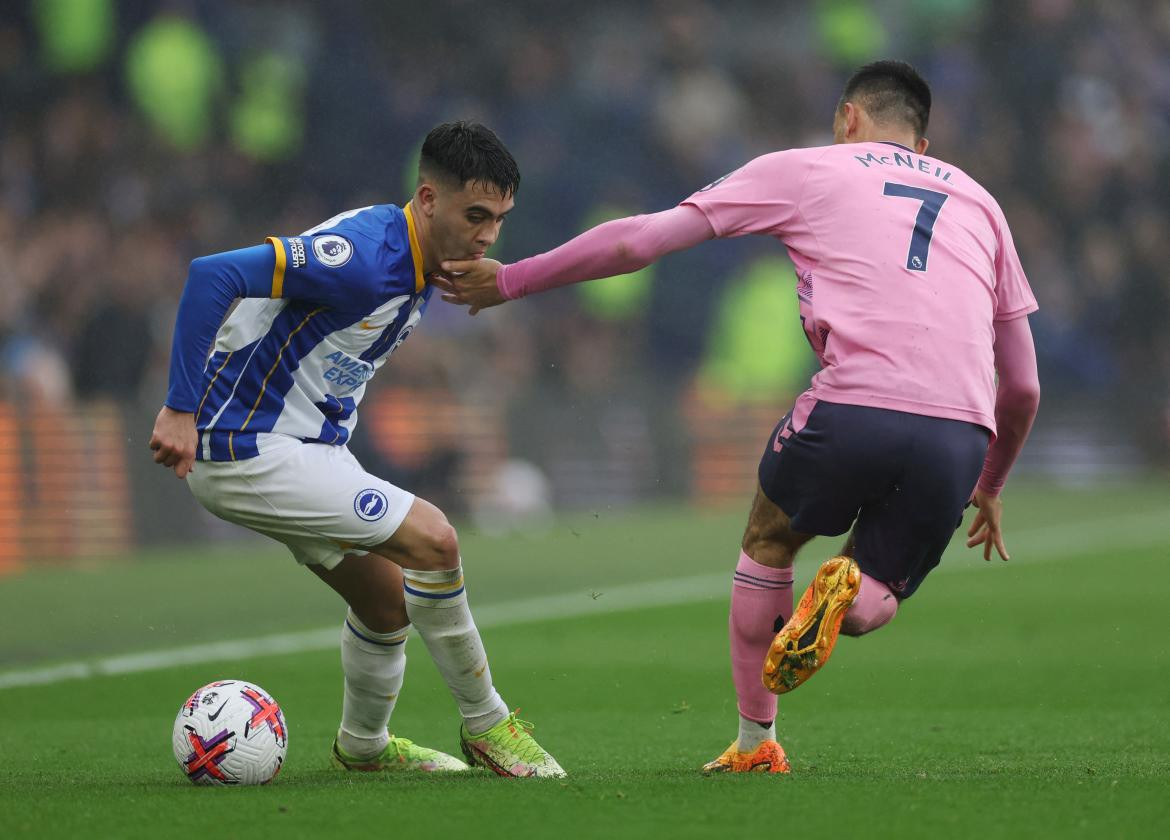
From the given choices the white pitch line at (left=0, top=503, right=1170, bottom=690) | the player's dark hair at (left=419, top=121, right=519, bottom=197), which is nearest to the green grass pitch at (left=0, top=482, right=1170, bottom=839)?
the white pitch line at (left=0, top=503, right=1170, bottom=690)

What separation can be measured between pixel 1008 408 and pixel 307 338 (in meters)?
1.96

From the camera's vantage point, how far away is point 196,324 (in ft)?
14.9

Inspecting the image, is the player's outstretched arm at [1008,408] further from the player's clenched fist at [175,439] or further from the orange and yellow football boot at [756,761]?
the player's clenched fist at [175,439]

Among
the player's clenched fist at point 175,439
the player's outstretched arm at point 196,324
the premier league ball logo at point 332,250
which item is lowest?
the player's clenched fist at point 175,439

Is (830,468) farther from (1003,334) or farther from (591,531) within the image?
(591,531)

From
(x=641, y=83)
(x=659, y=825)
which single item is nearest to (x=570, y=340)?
(x=641, y=83)

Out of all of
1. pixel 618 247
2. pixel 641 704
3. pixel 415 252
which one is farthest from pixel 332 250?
pixel 641 704

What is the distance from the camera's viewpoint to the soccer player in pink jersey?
4438 millimetres

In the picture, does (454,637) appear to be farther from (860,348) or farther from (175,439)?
(860,348)

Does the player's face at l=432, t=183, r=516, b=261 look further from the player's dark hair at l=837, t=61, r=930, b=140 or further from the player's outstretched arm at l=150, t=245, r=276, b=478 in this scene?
the player's dark hair at l=837, t=61, r=930, b=140

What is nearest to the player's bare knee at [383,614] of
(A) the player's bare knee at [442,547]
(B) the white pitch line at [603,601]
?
(A) the player's bare knee at [442,547]

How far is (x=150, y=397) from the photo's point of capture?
12961mm

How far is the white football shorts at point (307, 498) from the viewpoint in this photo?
185 inches

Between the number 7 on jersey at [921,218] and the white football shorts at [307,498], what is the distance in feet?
4.86
